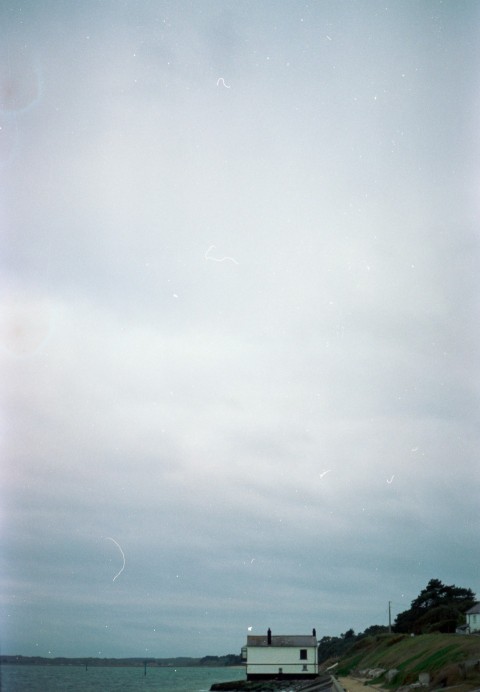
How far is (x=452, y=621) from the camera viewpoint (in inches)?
3526

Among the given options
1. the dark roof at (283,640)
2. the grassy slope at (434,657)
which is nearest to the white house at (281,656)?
the dark roof at (283,640)

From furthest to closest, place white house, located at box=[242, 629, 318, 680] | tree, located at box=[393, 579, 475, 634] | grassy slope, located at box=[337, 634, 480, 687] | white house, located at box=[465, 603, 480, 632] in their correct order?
tree, located at box=[393, 579, 475, 634] < white house, located at box=[242, 629, 318, 680] < white house, located at box=[465, 603, 480, 632] < grassy slope, located at box=[337, 634, 480, 687]

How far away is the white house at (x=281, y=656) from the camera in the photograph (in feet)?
275

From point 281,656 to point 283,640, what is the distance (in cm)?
181

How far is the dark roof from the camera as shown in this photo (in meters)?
84.8

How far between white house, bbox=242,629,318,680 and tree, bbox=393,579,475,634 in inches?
623

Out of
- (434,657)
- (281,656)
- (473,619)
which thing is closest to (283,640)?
(281,656)

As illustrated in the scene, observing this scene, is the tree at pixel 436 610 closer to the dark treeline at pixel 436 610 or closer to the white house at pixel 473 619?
the dark treeline at pixel 436 610

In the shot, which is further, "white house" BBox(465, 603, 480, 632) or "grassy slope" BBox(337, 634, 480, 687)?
"white house" BBox(465, 603, 480, 632)

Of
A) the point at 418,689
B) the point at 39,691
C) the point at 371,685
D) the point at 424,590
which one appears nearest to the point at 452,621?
the point at 424,590

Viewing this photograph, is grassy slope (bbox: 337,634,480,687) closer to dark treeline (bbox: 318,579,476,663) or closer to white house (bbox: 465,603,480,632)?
white house (bbox: 465,603,480,632)

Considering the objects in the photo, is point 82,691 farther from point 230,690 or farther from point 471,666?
point 471,666

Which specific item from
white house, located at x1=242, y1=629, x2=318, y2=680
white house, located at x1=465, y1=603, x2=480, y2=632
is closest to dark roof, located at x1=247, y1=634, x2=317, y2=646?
white house, located at x1=242, y1=629, x2=318, y2=680

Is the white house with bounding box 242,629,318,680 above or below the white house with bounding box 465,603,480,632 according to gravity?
below
